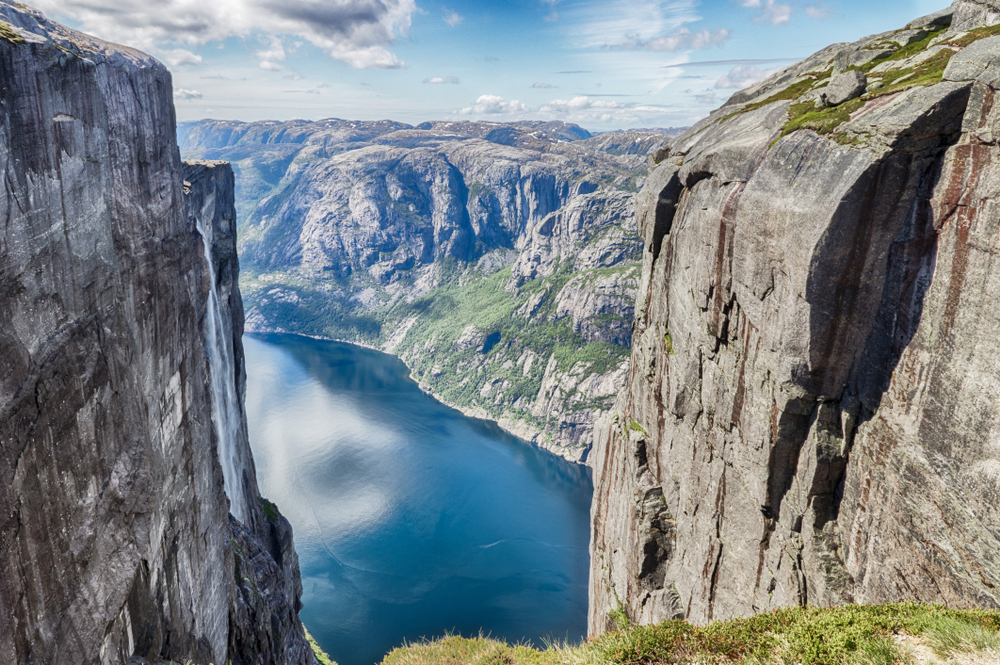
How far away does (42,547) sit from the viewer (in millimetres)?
16500

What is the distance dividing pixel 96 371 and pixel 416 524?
102110 mm

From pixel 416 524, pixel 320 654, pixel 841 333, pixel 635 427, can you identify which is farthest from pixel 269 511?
pixel 841 333

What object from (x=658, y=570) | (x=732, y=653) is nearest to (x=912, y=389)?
(x=732, y=653)

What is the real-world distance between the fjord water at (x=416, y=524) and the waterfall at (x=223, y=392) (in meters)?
33.8

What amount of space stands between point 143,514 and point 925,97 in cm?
3208

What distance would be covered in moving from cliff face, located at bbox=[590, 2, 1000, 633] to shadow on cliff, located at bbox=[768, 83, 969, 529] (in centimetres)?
5

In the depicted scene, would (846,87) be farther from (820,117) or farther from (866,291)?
(866,291)

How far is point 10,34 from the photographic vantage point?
600 inches

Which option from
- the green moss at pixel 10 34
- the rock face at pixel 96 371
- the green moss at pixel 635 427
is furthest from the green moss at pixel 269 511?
the green moss at pixel 10 34

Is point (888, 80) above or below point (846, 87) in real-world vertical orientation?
above

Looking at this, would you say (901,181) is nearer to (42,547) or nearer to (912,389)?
(912,389)

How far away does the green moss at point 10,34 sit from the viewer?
1502 centimetres

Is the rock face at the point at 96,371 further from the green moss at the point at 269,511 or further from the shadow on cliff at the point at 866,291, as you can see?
the green moss at the point at 269,511

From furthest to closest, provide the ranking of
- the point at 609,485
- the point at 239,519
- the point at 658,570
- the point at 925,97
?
the point at 239,519, the point at 609,485, the point at 658,570, the point at 925,97
